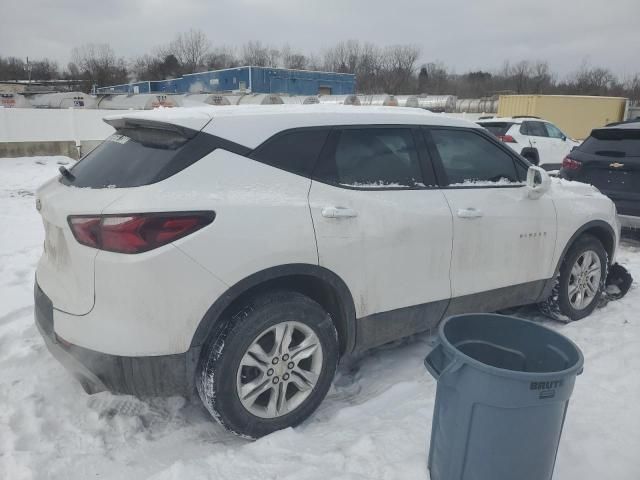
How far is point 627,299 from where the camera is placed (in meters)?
4.83

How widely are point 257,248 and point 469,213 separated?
1.55 m

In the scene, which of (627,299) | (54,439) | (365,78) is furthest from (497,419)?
(365,78)

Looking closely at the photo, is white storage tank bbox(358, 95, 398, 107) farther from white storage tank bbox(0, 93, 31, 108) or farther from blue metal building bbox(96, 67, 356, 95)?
white storage tank bbox(0, 93, 31, 108)

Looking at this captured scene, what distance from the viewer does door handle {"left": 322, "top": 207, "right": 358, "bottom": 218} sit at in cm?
276

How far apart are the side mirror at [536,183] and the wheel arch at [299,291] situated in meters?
1.79

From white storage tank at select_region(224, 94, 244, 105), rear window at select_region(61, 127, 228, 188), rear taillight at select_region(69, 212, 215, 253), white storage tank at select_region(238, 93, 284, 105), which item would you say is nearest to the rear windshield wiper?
rear window at select_region(61, 127, 228, 188)

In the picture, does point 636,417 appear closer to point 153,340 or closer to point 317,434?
point 317,434

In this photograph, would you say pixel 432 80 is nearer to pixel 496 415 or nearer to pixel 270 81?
pixel 270 81

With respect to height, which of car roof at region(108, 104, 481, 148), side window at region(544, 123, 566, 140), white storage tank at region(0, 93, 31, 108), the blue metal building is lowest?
side window at region(544, 123, 566, 140)

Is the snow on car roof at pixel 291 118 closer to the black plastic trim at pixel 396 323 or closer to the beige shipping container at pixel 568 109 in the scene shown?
the black plastic trim at pixel 396 323

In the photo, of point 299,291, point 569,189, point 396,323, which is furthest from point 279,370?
point 569,189

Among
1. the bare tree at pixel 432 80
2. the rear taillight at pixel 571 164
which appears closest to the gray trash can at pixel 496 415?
the rear taillight at pixel 571 164

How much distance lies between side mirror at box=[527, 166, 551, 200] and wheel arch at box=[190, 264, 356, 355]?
70.4 inches

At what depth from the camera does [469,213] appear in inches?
132
